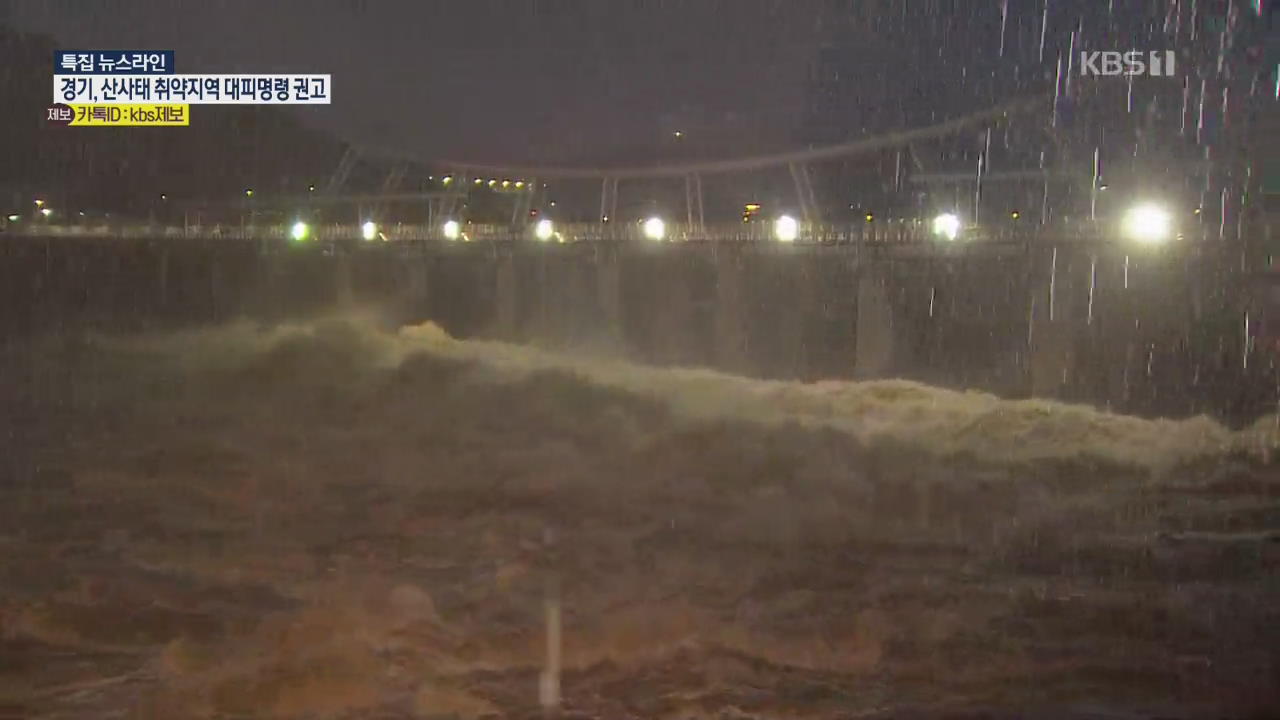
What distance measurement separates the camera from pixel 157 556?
13.9m

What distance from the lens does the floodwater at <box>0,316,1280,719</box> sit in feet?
29.2

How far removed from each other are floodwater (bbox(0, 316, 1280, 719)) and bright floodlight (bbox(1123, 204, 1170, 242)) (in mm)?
4617

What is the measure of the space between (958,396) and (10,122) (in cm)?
3149

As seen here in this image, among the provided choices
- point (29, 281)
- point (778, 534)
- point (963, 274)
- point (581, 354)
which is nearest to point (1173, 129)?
point (963, 274)

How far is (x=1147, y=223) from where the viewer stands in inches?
1080

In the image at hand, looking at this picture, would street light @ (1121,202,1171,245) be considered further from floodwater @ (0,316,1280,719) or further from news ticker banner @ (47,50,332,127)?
news ticker banner @ (47,50,332,127)

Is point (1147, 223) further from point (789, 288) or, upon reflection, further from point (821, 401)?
point (821, 401)

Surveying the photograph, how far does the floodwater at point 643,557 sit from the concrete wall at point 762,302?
1.02 metres

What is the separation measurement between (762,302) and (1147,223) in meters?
8.32

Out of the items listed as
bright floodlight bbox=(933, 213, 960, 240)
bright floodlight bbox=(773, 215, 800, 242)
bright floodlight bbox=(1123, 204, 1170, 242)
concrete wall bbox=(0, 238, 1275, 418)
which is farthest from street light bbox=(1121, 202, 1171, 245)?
bright floodlight bbox=(773, 215, 800, 242)

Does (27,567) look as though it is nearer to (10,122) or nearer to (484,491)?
(484,491)

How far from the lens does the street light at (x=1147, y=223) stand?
2516 centimetres

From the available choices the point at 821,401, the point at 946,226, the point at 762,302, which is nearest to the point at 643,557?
the point at 821,401

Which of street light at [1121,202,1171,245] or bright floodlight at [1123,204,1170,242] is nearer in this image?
street light at [1121,202,1171,245]
